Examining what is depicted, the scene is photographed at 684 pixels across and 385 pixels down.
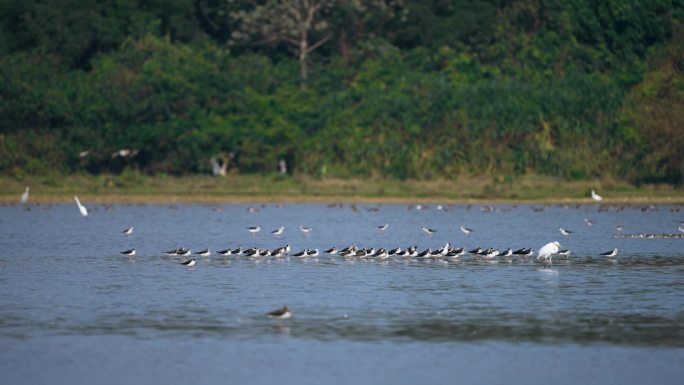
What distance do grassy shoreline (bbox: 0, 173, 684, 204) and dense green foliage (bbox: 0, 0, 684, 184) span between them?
48.3 inches

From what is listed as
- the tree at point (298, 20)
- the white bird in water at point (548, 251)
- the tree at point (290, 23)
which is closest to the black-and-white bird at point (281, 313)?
the white bird in water at point (548, 251)

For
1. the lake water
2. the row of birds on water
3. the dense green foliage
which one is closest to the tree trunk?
the dense green foliage

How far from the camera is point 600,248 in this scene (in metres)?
37.9

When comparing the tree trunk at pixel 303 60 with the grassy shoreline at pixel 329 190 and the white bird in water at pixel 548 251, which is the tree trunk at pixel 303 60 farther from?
the white bird in water at pixel 548 251

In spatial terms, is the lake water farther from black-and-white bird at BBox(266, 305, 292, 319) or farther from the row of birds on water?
the row of birds on water

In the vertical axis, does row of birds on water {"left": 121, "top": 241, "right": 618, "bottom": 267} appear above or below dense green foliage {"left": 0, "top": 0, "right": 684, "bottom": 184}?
below

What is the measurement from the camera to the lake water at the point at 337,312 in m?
18.3

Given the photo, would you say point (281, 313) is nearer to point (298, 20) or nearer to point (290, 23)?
point (290, 23)

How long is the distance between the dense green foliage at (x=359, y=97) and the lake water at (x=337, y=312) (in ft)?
57.8

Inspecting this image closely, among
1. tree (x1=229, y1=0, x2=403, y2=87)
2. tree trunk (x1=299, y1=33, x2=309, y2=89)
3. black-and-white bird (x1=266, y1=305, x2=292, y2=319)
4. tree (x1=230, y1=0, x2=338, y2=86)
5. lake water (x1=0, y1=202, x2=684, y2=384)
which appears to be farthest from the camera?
tree (x1=229, y1=0, x2=403, y2=87)

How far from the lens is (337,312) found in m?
23.8

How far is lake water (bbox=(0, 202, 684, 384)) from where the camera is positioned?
18281mm

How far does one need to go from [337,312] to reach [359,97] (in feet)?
145

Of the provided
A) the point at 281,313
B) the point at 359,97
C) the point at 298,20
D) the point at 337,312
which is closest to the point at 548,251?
the point at 337,312
